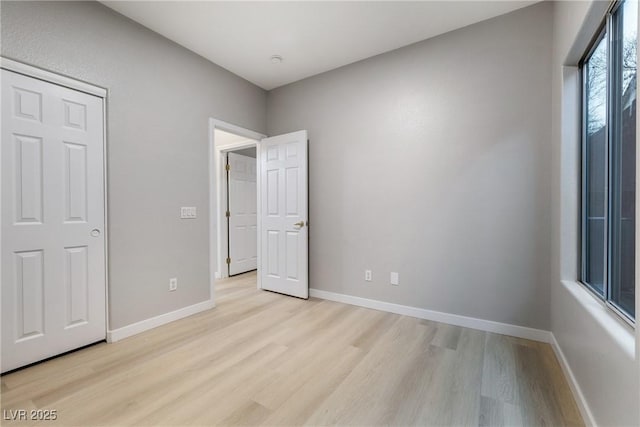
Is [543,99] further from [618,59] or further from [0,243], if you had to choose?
[0,243]

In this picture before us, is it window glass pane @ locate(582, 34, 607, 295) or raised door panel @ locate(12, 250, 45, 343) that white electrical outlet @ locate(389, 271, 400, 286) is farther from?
raised door panel @ locate(12, 250, 45, 343)

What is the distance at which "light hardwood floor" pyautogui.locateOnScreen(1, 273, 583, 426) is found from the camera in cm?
146

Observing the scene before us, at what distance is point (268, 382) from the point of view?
68.4 inches

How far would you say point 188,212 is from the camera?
286 centimetres

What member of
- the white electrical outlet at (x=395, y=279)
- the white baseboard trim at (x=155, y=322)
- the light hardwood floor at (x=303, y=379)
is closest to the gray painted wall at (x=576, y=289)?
the light hardwood floor at (x=303, y=379)

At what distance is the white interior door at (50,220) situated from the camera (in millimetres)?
1831

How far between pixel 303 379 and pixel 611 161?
2090 mm

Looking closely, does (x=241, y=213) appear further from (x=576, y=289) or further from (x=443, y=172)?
(x=576, y=289)

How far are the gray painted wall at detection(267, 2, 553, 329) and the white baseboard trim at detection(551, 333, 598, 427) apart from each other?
33 centimetres

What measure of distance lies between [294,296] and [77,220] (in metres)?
2.23

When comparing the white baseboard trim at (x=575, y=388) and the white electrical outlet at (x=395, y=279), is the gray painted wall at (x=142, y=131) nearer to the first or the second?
the white electrical outlet at (x=395, y=279)

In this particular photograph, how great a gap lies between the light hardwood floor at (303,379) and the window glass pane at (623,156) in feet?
2.56

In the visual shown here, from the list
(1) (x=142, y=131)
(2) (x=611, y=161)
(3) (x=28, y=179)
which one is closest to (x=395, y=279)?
(2) (x=611, y=161)

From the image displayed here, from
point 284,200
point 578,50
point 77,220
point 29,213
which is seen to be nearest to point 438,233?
point 578,50
